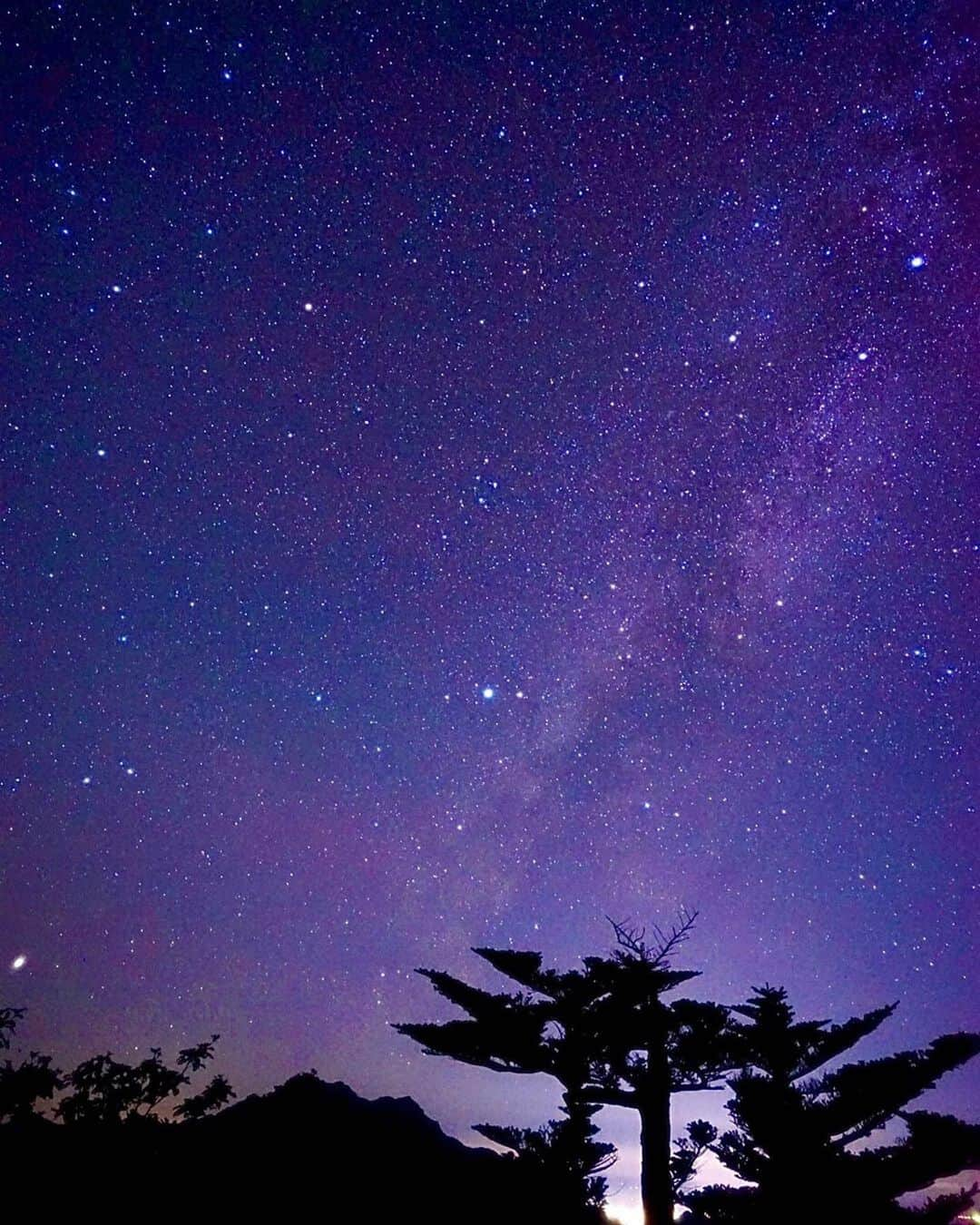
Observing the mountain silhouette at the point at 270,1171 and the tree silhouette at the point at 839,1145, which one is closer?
the tree silhouette at the point at 839,1145

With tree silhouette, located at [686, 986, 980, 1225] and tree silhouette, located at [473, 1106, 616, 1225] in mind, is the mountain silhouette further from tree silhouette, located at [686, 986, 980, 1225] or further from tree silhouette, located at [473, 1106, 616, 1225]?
tree silhouette, located at [686, 986, 980, 1225]

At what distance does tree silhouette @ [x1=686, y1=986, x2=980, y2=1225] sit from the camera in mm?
9234

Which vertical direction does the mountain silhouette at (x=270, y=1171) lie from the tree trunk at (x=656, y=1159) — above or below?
below

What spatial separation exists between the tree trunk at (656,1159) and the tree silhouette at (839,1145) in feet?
4.47

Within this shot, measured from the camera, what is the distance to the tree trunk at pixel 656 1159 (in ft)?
26.3

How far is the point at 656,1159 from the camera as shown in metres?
8.14

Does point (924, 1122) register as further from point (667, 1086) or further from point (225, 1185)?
point (225, 1185)

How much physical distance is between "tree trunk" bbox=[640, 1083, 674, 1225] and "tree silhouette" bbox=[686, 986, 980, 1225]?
4.47 ft

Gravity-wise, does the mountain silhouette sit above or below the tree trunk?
below

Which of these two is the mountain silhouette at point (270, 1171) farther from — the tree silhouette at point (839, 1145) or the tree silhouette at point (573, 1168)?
the tree silhouette at point (839, 1145)

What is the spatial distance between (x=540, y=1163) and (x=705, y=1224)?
2.64m

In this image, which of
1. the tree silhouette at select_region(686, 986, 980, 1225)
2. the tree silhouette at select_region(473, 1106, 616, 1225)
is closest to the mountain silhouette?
the tree silhouette at select_region(473, 1106, 616, 1225)

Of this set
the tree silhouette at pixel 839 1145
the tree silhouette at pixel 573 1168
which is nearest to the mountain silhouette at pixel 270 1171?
the tree silhouette at pixel 573 1168

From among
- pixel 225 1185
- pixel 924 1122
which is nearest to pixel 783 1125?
pixel 924 1122
